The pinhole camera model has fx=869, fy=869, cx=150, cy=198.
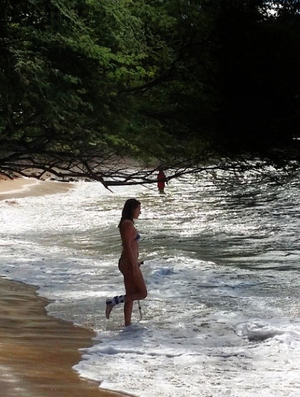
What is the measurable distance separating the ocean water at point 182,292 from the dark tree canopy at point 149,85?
128 centimetres

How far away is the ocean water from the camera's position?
9.88 m

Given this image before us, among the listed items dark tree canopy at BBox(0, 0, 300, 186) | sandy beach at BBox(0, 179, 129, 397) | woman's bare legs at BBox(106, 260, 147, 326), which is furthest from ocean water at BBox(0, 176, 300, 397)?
dark tree canopy at BBox(0, 0, 300, 186)

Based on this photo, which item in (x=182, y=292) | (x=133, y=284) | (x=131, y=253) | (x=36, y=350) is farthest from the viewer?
(x=182, y=292)

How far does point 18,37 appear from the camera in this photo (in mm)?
12023

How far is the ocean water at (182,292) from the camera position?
9883mm

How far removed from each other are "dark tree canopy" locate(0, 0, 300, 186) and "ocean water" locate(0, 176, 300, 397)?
1.28 meters

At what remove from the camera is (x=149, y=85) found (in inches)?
543

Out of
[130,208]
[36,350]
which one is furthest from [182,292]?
[36,350]

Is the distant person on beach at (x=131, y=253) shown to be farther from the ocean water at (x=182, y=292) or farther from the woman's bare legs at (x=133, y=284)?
the ocean water at (x=182, y=292)

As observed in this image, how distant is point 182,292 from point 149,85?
4909 millimetres

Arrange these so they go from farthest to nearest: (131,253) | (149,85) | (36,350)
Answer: (149,85) < (131,253) < (36,350)

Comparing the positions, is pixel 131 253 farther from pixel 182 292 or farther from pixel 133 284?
pixel 182 292

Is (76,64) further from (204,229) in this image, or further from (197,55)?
(204,229)

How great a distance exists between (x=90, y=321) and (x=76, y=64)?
13.0 ft
